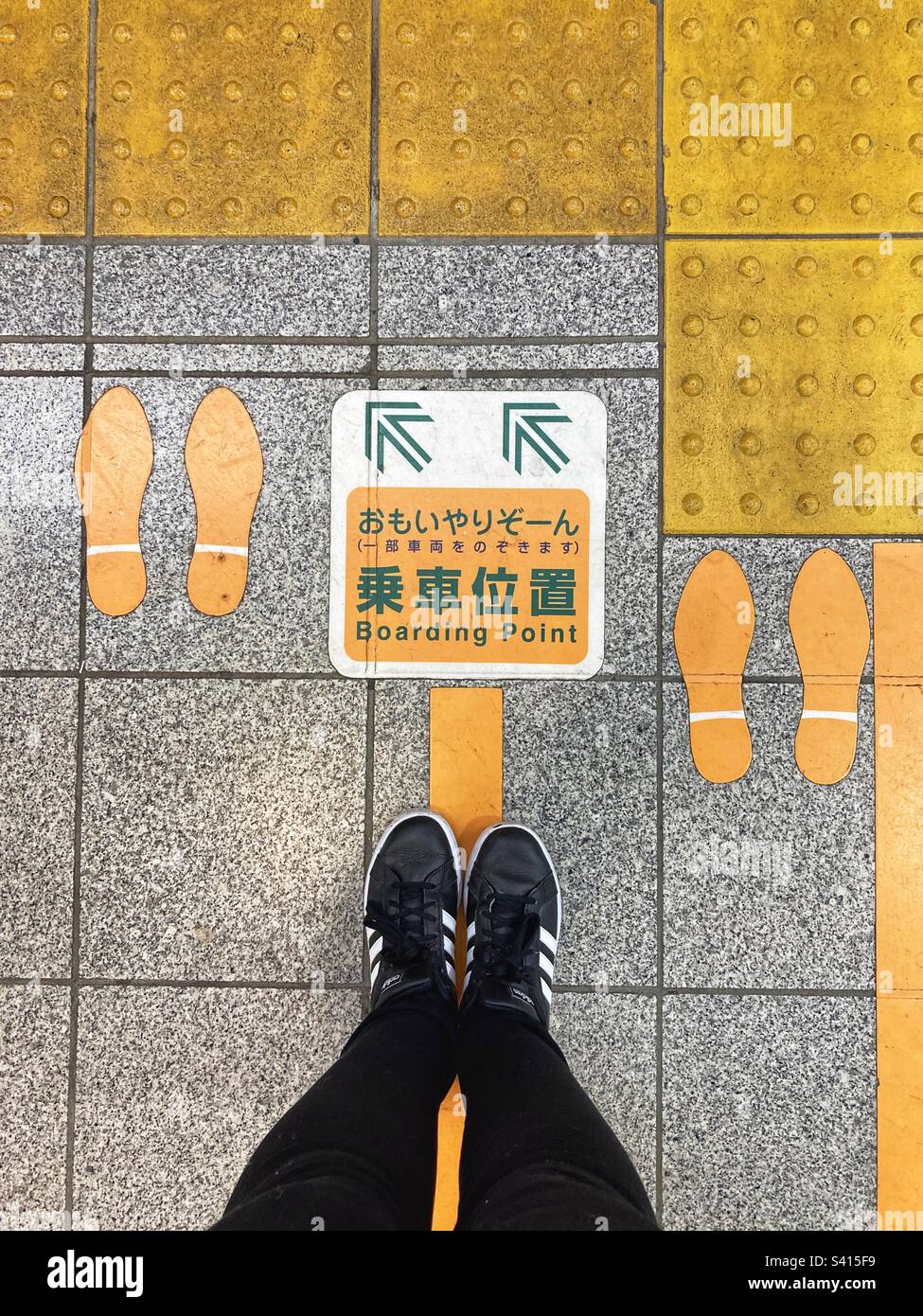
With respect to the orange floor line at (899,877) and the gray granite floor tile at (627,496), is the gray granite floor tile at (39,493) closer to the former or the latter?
the gray granite floor tile at (627,496)

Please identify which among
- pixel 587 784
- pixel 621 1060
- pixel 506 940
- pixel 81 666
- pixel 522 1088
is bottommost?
pixel 621 1060

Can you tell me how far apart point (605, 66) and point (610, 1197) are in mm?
2128

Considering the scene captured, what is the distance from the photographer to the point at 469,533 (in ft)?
5.90

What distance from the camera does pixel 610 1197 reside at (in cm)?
118

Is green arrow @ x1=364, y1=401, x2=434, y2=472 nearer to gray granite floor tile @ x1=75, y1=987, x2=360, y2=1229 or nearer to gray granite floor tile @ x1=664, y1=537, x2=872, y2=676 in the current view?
gray granite floor tile @ x1=664, y1=537, x2=872, y2=676

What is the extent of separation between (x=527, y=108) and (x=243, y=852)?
1.71 metres

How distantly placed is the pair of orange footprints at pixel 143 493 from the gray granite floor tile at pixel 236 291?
160mm

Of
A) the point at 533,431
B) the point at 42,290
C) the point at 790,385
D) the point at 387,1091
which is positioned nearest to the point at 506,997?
the point at 387,1091

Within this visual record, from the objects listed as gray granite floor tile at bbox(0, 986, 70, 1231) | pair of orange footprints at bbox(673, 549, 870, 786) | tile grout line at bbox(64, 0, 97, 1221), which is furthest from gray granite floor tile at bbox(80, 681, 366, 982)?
pair of orange footprints at bbox(673, 549, 870, 786)

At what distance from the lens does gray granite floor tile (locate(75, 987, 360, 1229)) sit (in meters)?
1.77

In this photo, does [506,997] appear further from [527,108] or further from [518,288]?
[527,108]

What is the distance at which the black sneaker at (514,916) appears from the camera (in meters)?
1.72

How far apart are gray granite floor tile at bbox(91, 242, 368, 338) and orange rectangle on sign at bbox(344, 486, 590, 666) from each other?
39 centimetres

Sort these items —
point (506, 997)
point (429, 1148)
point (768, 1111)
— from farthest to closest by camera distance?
point (768, 1111)
point (506, 997)
point (429, 1148)
